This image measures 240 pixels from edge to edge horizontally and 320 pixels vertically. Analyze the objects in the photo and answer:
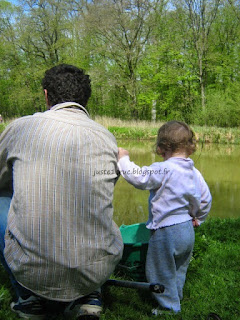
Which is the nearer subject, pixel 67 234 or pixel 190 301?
pixel 67 234

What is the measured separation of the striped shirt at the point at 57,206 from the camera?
1570 mm

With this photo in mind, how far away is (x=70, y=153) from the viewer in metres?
1.61

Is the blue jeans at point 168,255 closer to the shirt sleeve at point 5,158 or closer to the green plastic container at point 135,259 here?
the green plastic container at point 135,259

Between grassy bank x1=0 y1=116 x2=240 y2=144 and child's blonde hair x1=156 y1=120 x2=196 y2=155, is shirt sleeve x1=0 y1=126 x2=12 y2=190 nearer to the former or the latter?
child's blonde hair x1=156 y1=120 x2=196 y2=155

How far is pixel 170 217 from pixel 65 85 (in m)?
0.98

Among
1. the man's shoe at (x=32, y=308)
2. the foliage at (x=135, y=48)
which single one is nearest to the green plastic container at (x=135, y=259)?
the man's shoe at (x=32, y=308)

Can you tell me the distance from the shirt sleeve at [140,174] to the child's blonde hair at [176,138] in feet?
0.67

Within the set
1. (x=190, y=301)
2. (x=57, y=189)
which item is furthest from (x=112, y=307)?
(x=57, y=189)

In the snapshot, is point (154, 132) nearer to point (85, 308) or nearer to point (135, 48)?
point (135, 48)

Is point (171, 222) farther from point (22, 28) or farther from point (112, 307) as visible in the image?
point (22, 28)

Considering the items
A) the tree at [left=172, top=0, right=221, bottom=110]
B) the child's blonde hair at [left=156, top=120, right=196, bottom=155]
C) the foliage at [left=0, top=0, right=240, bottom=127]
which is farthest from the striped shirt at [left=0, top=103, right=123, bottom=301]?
the tree at [left=172, top=0, right=221, bottom=110]

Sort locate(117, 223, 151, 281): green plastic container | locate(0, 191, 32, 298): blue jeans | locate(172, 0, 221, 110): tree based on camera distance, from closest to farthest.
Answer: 1. locate(0, 191, 32, 298): blue jeans
2. locate(117, 223, 151, 281): green plastic container
3. locate(172, 0, 221, 110): tree

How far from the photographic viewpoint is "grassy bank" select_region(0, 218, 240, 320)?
2.01 meters

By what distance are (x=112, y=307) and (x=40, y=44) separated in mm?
27693
